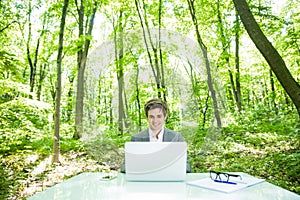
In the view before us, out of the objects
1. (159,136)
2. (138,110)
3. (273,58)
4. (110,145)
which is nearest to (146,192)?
(159,136)

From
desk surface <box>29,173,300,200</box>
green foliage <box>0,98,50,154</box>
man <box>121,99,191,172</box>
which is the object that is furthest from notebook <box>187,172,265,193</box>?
green foliage <box>0,98,50,154</box>

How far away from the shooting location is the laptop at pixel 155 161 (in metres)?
1.49

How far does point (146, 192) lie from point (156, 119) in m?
1.10

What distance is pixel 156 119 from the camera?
95.0 inches

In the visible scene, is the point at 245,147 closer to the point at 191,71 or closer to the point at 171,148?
the point at 191,71

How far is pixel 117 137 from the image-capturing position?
387cm

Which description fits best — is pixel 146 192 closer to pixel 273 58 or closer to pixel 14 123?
pixel 273 58

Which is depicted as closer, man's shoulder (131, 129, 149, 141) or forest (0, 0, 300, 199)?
man's shoulder (131, 129, 149, 141)

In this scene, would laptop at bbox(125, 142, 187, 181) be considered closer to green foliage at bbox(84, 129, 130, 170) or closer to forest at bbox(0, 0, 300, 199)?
forest at bbox(0, 0, 300, 199)

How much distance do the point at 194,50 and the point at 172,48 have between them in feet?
0.92

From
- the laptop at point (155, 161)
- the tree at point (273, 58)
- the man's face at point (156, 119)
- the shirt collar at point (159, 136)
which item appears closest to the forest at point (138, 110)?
the tree at point (273, 58)

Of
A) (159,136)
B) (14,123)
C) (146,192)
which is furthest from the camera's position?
(14,123)

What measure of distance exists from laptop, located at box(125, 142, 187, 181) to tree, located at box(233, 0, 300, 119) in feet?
7.70

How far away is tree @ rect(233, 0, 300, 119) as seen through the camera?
3.34m
